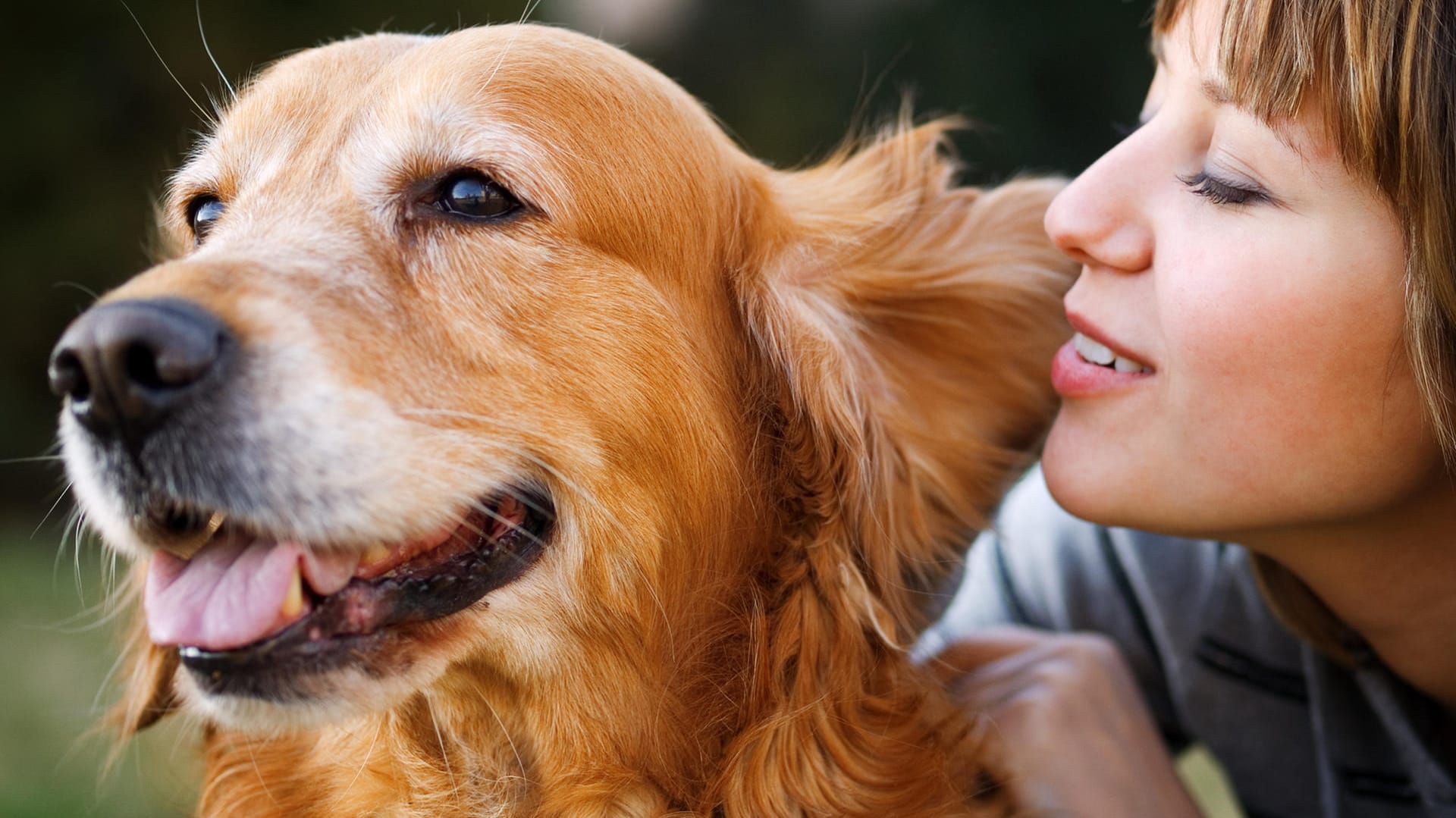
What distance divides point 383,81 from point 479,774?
1.25 metres

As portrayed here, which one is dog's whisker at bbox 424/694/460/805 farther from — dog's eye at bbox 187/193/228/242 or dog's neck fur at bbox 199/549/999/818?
dog's eye at bbox 187/193/228/242

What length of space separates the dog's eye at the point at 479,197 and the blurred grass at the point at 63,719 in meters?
1.31

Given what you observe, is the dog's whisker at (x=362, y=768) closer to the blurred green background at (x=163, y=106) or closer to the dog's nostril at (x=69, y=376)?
the dog's nostril at (x=69, y=376)

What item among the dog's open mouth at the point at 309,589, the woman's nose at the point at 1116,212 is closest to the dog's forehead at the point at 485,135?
the dog's open mouth at the point at 309,589

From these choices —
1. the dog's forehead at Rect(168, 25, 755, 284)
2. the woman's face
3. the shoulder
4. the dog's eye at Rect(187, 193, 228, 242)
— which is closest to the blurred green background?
the shoulder

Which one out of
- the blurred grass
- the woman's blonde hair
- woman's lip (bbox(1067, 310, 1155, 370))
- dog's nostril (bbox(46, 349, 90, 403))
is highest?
the woman's blonde hair

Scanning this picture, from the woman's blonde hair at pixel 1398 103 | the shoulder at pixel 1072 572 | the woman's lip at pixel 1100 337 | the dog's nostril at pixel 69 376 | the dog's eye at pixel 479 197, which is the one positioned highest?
the woman's blonde hair at pixel 1398 103

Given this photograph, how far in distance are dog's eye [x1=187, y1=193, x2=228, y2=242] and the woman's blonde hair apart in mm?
1850

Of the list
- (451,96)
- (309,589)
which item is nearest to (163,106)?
(451,96)

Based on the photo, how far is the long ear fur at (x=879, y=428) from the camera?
2.15 m

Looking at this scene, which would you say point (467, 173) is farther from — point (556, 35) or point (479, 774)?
point (479, 774)

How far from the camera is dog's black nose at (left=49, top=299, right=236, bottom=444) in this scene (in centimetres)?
167

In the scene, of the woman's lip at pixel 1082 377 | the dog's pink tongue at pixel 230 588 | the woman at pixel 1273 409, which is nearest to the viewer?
the dog's pink tongue at pixel 230 588

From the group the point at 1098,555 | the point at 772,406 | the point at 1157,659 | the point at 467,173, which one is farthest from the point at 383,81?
the point at 1157,659
